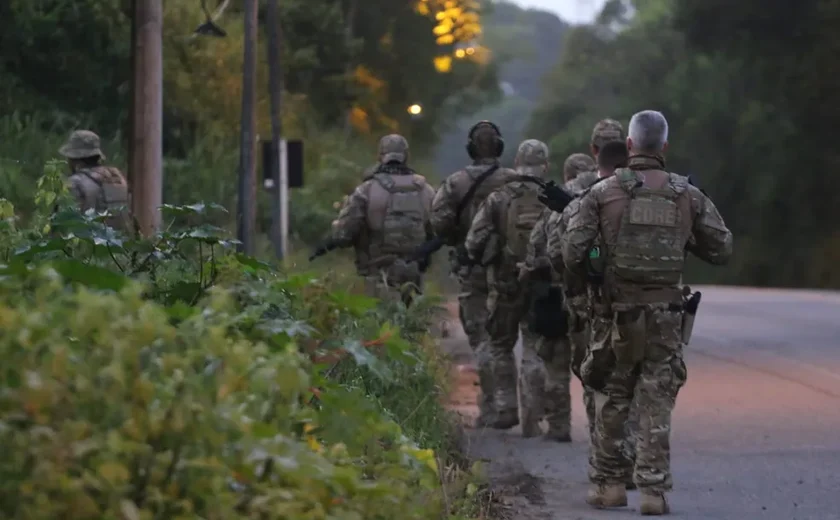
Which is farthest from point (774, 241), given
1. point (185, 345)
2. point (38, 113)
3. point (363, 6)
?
point (185, 345)

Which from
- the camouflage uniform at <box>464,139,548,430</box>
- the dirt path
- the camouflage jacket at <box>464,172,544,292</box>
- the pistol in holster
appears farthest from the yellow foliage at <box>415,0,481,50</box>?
the pistol in holster

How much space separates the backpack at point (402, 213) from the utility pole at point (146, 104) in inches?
78.2

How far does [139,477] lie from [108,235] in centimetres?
313

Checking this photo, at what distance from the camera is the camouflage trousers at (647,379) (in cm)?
874

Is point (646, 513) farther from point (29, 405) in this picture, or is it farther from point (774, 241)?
point (774, 241)

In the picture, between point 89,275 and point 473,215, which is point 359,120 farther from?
point 89,275

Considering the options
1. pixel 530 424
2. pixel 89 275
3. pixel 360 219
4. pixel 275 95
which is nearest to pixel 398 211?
pixel 360 219

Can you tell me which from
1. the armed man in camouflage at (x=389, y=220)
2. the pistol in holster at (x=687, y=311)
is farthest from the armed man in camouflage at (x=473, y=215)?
the pistol in holster at (x=687, y=311)

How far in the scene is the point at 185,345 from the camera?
4.67 m

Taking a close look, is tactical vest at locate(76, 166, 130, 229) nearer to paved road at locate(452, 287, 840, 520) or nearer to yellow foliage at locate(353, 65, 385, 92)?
paved road at locate(452, 287, 840, 520)

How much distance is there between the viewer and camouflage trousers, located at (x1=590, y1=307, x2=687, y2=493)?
8.74 metres

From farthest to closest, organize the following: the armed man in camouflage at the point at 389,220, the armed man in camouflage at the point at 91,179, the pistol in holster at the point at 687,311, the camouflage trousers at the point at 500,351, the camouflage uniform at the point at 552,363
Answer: the armed man in camouflage at the point at 389,220 → the armed man in camouflage at the point at 91,179 → the camouflage trousers at the point at 500,351 → the camouflage uniform at the point at 552,363 → the pistol in holster at the point at 687,311

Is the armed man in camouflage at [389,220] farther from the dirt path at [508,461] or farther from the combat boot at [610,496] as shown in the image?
the combat boot at [610,496]

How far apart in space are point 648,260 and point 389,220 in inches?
229
